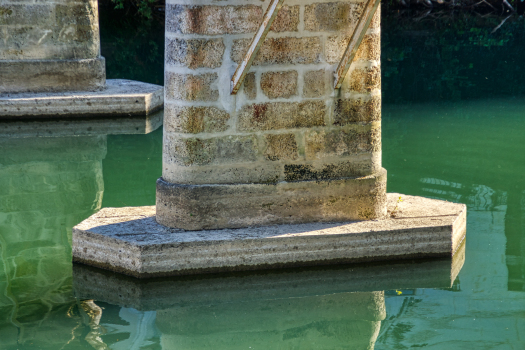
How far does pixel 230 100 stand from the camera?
4.87 meters

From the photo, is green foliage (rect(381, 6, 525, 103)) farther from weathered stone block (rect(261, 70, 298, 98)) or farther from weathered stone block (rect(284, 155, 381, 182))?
weathered stone block (rect(261, 70, 298, 98))

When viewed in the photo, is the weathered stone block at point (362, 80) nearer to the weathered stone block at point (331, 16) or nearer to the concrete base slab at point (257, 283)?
the weathered stone block at point (331, 16)

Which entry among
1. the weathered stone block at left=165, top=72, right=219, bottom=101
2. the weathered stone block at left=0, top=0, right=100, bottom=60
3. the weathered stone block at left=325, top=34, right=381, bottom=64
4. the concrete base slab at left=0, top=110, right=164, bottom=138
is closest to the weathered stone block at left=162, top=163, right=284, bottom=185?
the weathered stone block at left=165, top=72, right=219, bottom=101

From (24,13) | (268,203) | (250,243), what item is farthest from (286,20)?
(24,13)

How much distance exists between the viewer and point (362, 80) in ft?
16.8

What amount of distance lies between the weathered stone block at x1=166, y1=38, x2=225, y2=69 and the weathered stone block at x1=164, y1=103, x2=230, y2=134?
0.89ft

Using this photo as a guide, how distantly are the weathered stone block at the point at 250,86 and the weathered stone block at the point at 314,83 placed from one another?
0.34 m

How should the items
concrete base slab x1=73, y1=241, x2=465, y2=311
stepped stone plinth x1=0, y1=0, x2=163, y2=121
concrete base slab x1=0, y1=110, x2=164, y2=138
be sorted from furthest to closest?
stepped stone plinth x1=0, y1=0, x2=163, y2=121
concrete base slab x1=0, y1=110, x2=164, y2=138
concrete base slab x1=73, y1=241, x2=465, y2=311

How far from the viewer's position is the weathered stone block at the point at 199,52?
4727mm

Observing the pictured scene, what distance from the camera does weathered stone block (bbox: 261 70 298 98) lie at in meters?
4.91

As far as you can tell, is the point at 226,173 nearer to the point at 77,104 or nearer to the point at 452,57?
the point at 77,104

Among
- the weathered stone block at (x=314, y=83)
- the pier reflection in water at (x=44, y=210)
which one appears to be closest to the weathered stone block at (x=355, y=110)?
the weathered stone block at (x=314, y=83)

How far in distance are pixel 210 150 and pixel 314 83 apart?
80cm

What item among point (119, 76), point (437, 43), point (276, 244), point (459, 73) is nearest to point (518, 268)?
point (276, 244)
